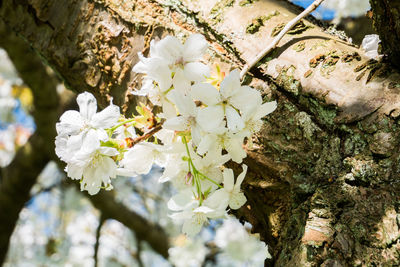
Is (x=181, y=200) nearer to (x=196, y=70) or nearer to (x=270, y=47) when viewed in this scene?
(x=196, y=70)

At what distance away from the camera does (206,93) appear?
1.95 feet

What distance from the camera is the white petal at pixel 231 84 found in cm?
59

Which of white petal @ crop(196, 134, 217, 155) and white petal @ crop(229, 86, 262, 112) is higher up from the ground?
white petal @ crop(229, 86, 262, 112)

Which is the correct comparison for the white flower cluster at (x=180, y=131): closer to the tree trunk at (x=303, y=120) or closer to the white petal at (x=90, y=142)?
the white petal at (x=90, y=142)

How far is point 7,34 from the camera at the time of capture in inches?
84.9

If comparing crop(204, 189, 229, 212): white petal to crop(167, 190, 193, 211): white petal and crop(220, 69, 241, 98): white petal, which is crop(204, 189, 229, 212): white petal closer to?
crop(167, 190, 193, 211): white petal

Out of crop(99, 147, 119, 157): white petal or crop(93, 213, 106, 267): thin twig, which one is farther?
crop(93, 213, 106, 267): thin twig

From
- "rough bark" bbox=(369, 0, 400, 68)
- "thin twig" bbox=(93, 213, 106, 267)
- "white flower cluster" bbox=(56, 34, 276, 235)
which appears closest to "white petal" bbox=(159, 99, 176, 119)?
"white flower cluster" bbox=(56, 34, 276, 235)

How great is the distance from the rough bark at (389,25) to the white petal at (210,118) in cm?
33

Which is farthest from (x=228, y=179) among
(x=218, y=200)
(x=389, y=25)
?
(x=389, y=25)

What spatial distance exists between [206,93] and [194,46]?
0.09 metres

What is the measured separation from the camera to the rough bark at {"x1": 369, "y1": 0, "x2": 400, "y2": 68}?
25.0 inches

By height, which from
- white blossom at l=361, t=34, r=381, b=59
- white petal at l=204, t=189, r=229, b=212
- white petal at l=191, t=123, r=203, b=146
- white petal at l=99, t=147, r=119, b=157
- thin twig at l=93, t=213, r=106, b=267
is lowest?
thin twig at l=93, t=213, r=106, b=267

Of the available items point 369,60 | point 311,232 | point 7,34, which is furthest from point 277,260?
point 7,34
